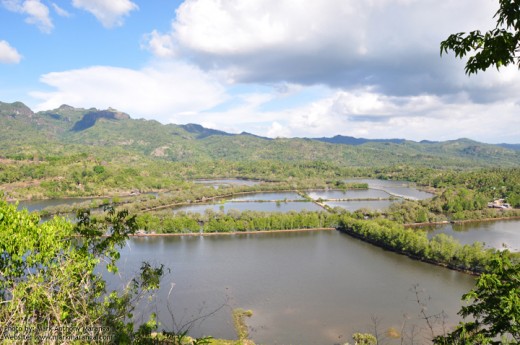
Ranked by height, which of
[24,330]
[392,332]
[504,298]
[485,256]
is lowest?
[392,332]

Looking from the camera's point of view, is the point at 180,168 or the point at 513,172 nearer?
the point at 513,172

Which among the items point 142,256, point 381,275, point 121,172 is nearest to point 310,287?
point 381,275

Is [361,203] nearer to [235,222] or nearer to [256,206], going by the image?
[256,206]

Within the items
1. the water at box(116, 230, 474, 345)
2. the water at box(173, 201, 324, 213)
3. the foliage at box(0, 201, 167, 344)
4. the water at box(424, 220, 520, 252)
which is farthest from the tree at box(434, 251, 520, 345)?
the water at box(173, 201, 324, 213)

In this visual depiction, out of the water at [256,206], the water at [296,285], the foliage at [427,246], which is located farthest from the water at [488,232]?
the water at [256,206]

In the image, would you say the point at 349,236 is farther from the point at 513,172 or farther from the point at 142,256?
the point at 513,172

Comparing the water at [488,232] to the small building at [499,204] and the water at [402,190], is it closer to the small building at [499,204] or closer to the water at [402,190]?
the small building at [499,204]

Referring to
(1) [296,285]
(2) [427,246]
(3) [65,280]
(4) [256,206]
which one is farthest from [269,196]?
(3) [65,280]
